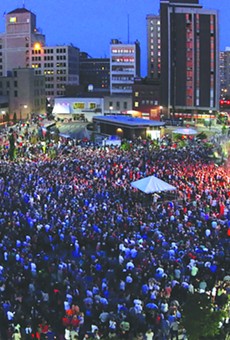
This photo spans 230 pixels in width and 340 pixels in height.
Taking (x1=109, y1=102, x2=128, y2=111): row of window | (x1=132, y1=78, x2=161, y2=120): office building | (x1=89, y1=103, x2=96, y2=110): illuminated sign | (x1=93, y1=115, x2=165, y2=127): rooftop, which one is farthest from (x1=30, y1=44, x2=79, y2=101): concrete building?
(x1=93, y1=115, x2=165, y2=127): rooftop

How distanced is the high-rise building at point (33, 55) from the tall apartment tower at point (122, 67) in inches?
665

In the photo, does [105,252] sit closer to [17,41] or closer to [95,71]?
[17,41]

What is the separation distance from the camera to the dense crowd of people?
10.0 m

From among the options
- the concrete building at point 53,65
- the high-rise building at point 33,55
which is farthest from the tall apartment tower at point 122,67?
the concrete building at point 53,65

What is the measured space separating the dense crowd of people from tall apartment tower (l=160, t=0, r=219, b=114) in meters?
42.4

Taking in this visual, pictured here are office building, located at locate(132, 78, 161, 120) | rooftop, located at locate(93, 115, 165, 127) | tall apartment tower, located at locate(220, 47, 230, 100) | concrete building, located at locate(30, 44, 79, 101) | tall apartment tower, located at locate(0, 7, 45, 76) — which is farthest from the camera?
tall apartment tower, located at locate(220, 47, 230, 100)

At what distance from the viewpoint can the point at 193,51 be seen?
66.1 metres

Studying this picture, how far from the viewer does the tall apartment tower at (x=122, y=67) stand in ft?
265

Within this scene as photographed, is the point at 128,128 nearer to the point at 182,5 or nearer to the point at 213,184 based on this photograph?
the point at 213,184

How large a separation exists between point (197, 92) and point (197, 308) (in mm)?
59865

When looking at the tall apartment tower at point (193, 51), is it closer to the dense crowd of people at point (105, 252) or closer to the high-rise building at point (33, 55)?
the high-rise building at point (33, 55)

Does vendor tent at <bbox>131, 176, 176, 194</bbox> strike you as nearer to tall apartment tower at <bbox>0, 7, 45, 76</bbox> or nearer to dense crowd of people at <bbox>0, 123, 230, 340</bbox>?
dense crowd of people at <bbox>0, 123, 230, 340</bbox>

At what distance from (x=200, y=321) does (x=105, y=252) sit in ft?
18.1

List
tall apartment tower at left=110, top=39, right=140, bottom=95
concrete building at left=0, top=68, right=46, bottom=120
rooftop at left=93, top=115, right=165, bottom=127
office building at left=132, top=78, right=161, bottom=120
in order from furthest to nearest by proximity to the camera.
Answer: tall apartment tower at left=110, top=39, right=140, bottom=95 → concrete building at left=0, top=68, right=46, bottom=120 → office building at left=132, top=78, right=161, bottom=120 → rooftop at left=93, top=115, right=165, bottom=127
